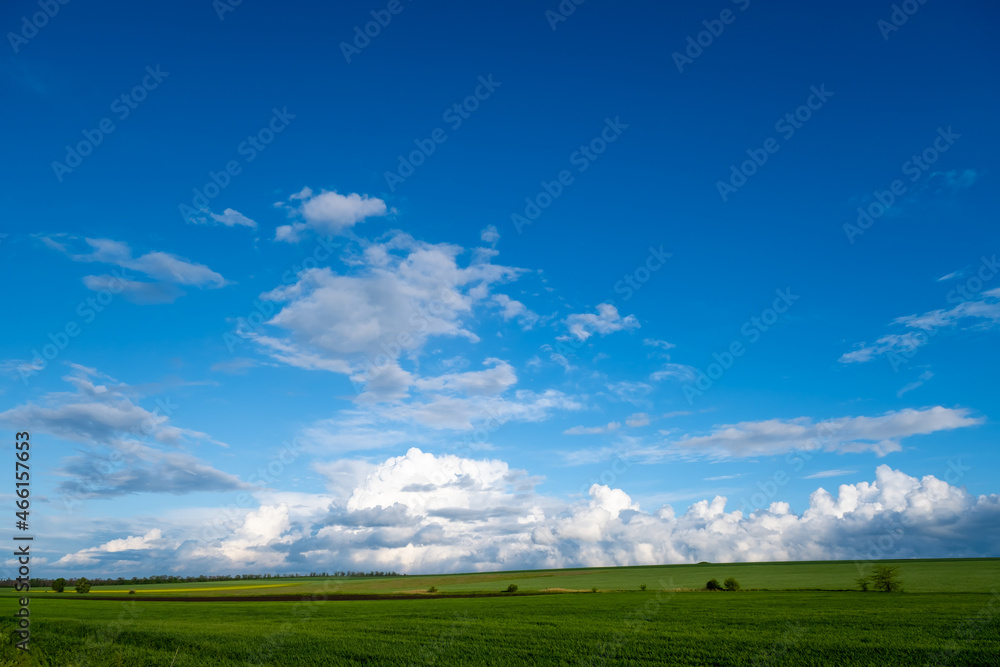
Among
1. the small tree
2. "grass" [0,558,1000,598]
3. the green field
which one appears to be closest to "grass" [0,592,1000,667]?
the green field

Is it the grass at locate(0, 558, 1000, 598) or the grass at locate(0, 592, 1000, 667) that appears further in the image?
the grass at locate(0, 558, 1000, 598)

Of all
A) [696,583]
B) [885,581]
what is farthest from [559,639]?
[696,583]

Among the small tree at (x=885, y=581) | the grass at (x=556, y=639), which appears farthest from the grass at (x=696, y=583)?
the grass at (x=556, y=639)

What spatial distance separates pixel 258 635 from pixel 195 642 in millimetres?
4116

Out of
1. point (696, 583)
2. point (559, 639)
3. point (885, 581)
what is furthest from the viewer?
point (696, 583)

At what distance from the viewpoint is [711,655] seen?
24.0m

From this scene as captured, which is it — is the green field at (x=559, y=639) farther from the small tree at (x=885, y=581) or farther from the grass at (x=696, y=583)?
the grass at (x=696, y=583)

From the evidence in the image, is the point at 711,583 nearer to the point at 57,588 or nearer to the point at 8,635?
the point at 8,635

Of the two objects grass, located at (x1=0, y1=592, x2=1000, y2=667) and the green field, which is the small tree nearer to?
the green field

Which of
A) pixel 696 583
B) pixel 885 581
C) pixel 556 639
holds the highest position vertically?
pixel 556 639

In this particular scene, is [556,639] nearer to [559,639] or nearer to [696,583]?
[559,639]

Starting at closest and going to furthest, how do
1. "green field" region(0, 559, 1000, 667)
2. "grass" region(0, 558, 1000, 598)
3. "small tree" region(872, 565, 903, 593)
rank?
"green field" region(0, 559, 1000, 667) < "small tree" region(872, 565, 903, 593) < "grass" region(0, 558, 1000, 598)

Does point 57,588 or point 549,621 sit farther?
point 57,588

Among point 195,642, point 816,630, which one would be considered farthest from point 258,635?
point 816,630
